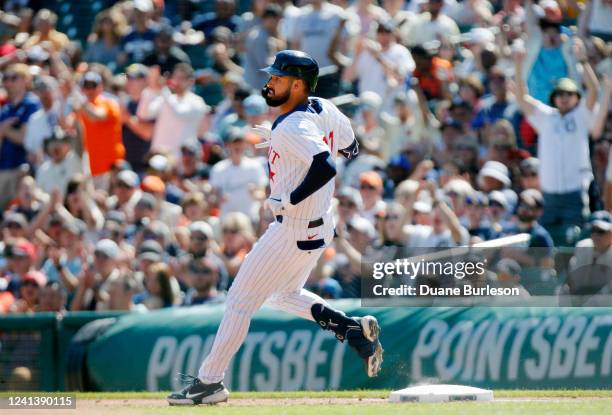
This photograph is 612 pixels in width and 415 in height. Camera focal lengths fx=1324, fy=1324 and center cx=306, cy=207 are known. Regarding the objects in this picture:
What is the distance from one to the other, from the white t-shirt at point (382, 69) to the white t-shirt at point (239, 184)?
67.8 inches

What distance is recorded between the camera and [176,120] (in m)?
14.7

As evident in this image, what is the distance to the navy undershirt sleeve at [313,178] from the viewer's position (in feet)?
23.7

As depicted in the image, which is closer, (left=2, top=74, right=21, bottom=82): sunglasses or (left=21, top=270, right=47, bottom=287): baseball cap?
(left=21, top=270, right=47, bottom=287): baseball cap

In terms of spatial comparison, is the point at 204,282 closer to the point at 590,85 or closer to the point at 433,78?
the point at 590,85

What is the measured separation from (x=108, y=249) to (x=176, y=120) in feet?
10.6

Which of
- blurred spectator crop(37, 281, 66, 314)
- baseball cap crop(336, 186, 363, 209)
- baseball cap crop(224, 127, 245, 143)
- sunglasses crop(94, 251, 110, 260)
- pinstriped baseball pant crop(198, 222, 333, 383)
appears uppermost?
pinstriped baseball pant crop(198, 222, 333, 383)

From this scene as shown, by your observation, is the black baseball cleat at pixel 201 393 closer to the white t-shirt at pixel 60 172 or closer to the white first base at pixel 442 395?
the white first base at pixel 442 395

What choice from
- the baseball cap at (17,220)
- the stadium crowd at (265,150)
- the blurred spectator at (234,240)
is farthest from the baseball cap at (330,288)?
the baseball cap at (17,220)

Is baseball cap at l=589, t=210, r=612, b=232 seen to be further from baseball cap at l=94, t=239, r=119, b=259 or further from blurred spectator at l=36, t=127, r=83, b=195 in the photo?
blurred spectator at l=36, t=127, r=83, b=195

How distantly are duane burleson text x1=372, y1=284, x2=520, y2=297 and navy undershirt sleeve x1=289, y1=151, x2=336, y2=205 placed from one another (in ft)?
9.06

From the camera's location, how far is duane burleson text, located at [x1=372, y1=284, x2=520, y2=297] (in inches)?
376

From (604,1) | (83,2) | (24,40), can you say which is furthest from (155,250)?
(83,2)

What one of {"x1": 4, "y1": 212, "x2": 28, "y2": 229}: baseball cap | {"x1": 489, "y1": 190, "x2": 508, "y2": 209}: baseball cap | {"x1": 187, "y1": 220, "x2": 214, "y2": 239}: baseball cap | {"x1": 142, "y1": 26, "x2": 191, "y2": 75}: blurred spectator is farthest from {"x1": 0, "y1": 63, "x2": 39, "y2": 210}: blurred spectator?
{"x1": 489, "y1": 190, "x2": 508, "y2": 209}: baseball cap

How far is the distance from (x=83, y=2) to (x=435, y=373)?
11.5 m
